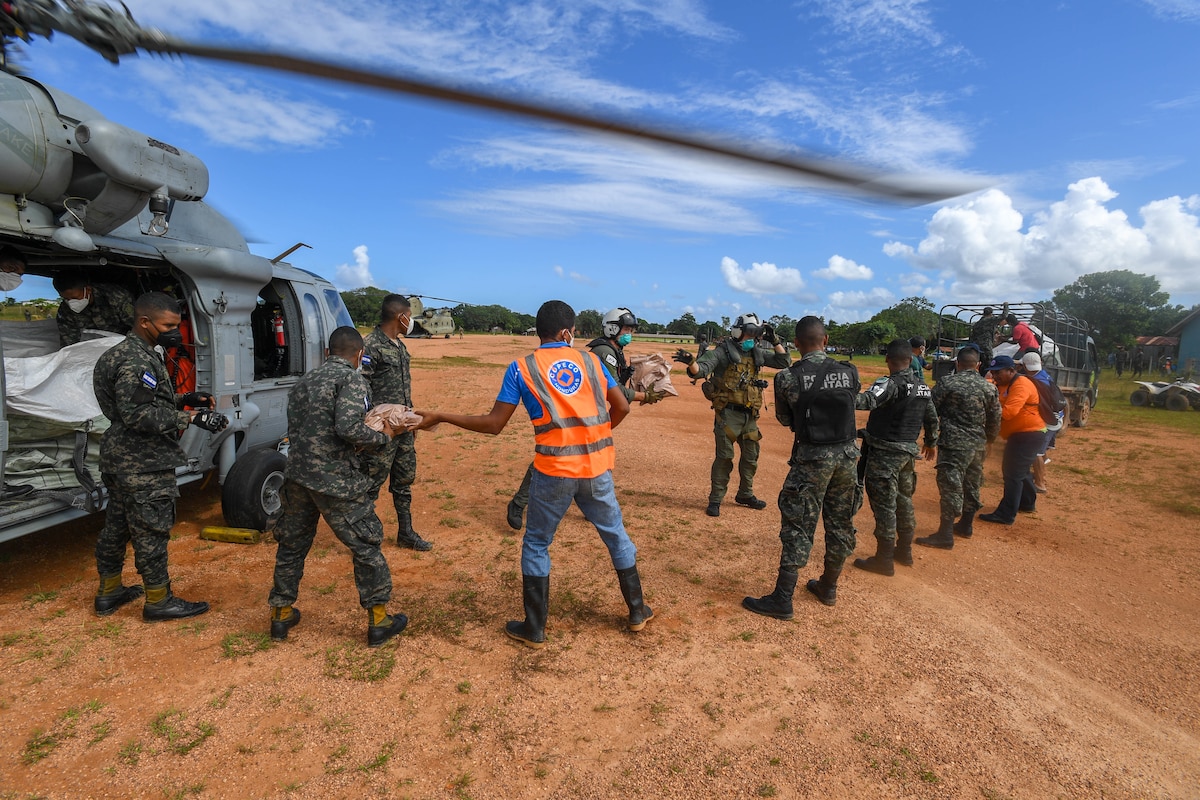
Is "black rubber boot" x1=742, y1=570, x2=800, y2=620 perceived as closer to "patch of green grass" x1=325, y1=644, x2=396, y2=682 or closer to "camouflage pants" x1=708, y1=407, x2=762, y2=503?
"camouflage pants" x1=708, y1=407, x2=762, y2=503

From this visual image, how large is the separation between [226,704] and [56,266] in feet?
14.2

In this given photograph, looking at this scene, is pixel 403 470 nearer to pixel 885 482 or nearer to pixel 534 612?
pixel 534 612

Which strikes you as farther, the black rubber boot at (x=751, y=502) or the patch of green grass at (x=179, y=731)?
the black rubber boot at (x=751, y=502)

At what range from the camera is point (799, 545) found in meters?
4.19

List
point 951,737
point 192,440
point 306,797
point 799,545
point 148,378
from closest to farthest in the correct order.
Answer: point 306,797 < point 951,737 < point 148,378 < point 799,545 < point 192,440

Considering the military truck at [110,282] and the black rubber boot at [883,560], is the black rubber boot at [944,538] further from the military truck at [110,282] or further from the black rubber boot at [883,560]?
the military truck at [110,282]

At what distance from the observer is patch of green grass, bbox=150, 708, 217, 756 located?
2.80 meters

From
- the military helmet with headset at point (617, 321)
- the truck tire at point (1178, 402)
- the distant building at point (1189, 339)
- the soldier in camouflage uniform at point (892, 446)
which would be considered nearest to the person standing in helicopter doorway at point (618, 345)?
the military helmet with headset at point (617, 321)

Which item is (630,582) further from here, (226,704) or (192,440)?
(192,440)

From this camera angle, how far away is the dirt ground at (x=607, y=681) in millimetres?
2709

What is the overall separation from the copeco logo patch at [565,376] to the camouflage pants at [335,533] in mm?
1332

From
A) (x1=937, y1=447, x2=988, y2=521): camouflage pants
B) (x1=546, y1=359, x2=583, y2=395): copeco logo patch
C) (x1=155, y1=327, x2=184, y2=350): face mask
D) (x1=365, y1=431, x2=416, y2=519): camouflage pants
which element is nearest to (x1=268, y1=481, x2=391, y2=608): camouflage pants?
Result: (x1=546, y1=359, x2=583, y2=395): copeco logo patch

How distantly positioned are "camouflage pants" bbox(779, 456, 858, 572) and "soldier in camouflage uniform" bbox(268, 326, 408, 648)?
2711 millimetres

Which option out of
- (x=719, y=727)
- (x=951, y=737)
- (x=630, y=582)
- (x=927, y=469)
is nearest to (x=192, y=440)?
(x=630, y=582)
